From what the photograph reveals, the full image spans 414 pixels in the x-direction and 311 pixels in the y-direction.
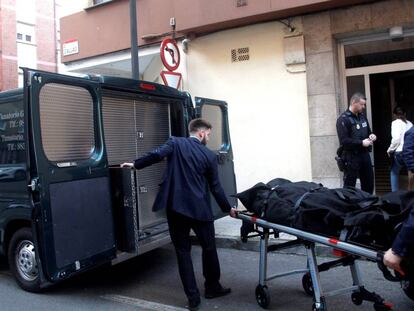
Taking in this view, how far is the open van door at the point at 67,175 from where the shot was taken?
4.13 m

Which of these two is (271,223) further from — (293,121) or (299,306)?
(293,121)

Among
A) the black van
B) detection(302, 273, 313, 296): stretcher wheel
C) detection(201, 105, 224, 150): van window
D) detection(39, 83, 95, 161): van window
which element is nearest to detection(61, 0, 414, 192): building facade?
detection(201, 105, 224, 150): van window

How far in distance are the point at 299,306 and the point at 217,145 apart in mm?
3063

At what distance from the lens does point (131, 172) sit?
15.7 feet

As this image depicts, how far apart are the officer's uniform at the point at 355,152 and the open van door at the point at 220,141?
1637 millimetres

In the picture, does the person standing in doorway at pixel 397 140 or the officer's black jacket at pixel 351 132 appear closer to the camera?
the officer's black jacket at pixel 351 132

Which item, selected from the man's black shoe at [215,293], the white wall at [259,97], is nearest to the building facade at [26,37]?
the white wall at [259,97]

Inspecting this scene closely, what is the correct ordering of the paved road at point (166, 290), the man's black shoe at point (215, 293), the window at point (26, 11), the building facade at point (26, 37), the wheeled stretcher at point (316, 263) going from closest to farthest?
the wheeled stretcher at point (316, 263) → the paved road at point (166, 290) → the man's black shoe at point (215, 293) → the building facade at point (26, 37) → the window at point (26, 11)

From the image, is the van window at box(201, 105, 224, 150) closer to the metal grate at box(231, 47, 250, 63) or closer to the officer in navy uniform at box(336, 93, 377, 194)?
the officer in navy uniform at box(336, 93, 377, 194)

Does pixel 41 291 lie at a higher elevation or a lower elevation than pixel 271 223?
lower

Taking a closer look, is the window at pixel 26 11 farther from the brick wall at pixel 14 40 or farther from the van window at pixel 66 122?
the van window at pixel 66 122

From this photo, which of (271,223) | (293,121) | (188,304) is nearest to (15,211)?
(188,304)

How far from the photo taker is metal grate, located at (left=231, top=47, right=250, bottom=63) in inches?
354

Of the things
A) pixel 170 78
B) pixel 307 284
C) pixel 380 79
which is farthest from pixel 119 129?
pixel 380 79
